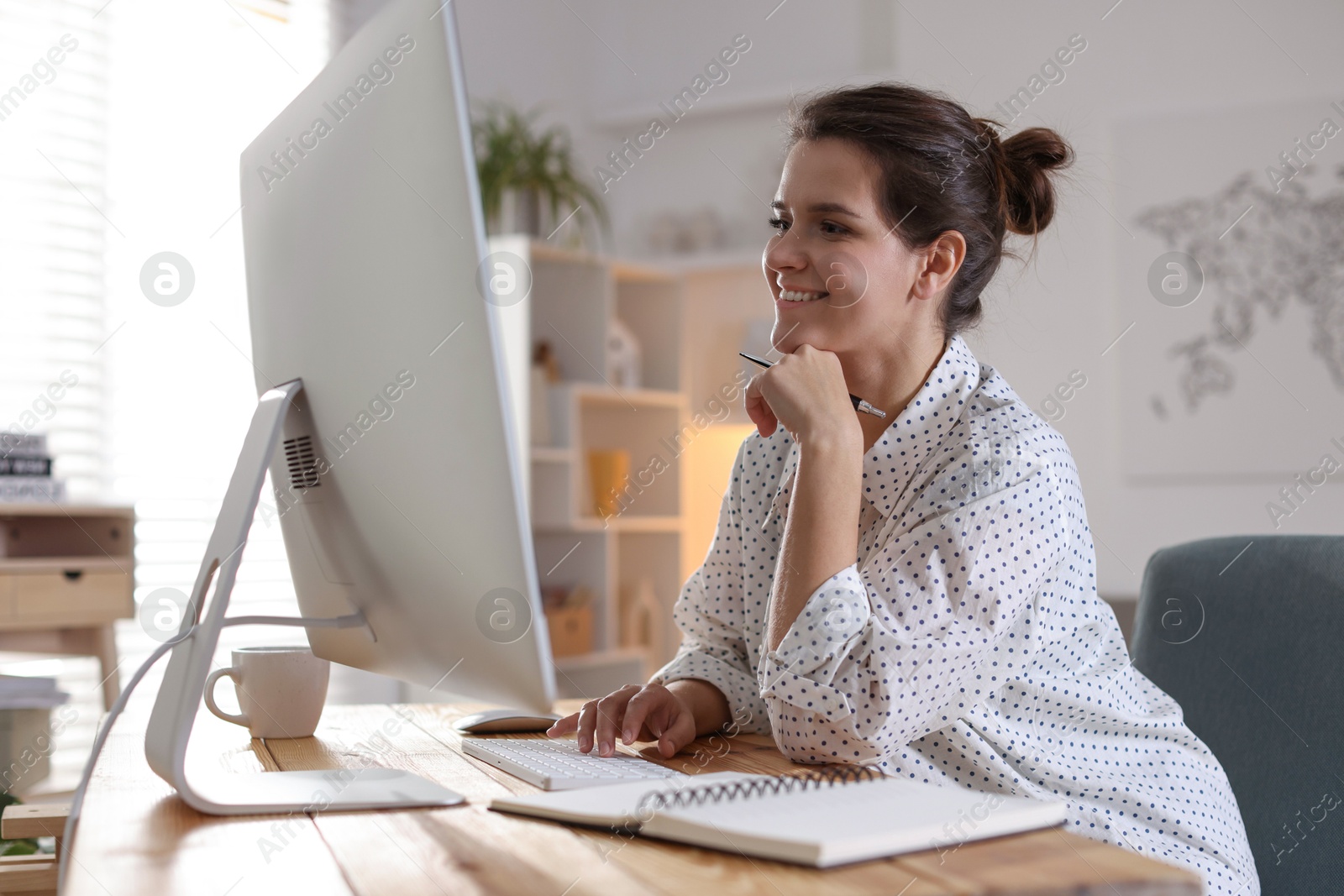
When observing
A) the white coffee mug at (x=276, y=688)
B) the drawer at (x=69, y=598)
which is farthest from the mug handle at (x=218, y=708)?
the drawer at (x=69, y=598)

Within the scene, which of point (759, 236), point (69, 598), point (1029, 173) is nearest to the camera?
point (1029, 173)

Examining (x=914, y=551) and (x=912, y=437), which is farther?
(x=912, y=437)

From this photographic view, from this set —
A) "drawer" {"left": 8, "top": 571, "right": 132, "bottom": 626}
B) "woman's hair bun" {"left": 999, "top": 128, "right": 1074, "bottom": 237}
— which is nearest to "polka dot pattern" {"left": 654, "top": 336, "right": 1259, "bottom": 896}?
"woman's hair bun" {"left": 999, "top": 128, "right": 1074, "bottom": 237}

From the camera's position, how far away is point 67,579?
7.01 ft

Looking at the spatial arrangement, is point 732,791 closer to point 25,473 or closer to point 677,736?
point 677,736

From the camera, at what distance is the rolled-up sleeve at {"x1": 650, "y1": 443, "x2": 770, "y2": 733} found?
3.84 feet

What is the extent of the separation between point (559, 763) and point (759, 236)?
3.31 meters

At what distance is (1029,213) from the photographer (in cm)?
138

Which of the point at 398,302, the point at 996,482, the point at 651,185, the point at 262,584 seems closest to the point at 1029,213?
the point at 996,482

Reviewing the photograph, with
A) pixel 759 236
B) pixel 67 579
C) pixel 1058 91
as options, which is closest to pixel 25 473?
pixel 67 579

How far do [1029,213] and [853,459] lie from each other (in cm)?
53

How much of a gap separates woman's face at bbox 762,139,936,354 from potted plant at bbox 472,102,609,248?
2348mm

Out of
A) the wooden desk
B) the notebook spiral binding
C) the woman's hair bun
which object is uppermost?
the woman's hair bun

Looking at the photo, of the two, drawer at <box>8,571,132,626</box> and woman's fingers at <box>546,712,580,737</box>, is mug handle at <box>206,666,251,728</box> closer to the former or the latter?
woman's fingers at <box>546,712,580,737</box>
